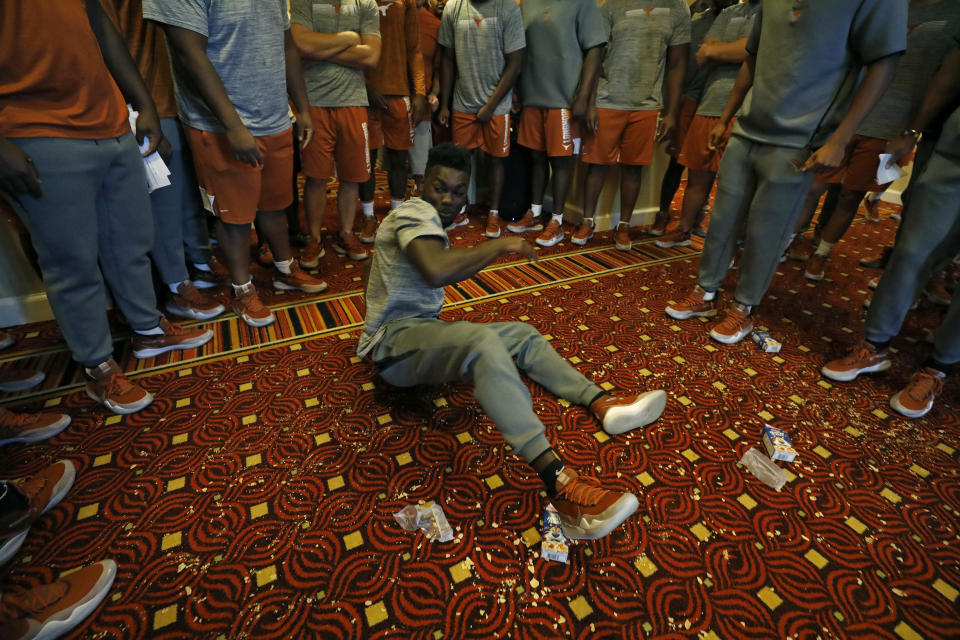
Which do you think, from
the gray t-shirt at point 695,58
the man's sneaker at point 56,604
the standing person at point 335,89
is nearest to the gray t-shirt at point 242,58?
the standing person at point 335,89

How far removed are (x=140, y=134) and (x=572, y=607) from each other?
2.27m

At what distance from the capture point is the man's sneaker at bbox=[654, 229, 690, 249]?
10.8 feet

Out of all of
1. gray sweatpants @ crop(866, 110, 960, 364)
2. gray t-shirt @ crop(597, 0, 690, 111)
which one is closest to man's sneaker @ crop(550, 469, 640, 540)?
gray sweatpants @ crop(866, 110, 960, 364)

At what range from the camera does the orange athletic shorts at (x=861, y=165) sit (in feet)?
8.25

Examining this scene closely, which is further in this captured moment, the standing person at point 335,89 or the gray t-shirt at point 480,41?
the gray t-shirt at point 480,41

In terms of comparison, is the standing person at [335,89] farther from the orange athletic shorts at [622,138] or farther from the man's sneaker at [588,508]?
the man's sneaker at [588,508]

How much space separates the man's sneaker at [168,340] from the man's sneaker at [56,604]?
1.11 meters

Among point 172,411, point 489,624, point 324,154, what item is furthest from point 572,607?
point 324,154

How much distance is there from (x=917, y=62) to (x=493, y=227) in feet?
8.35

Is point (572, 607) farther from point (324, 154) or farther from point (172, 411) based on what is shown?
point (324, 154)

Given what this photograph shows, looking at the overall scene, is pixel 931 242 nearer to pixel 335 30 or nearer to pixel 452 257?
pixel 452 257

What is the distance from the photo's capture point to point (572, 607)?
41.6 inches

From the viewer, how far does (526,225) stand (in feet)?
12.0

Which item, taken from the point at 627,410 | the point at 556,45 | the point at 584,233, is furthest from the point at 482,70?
the point at 627,410
